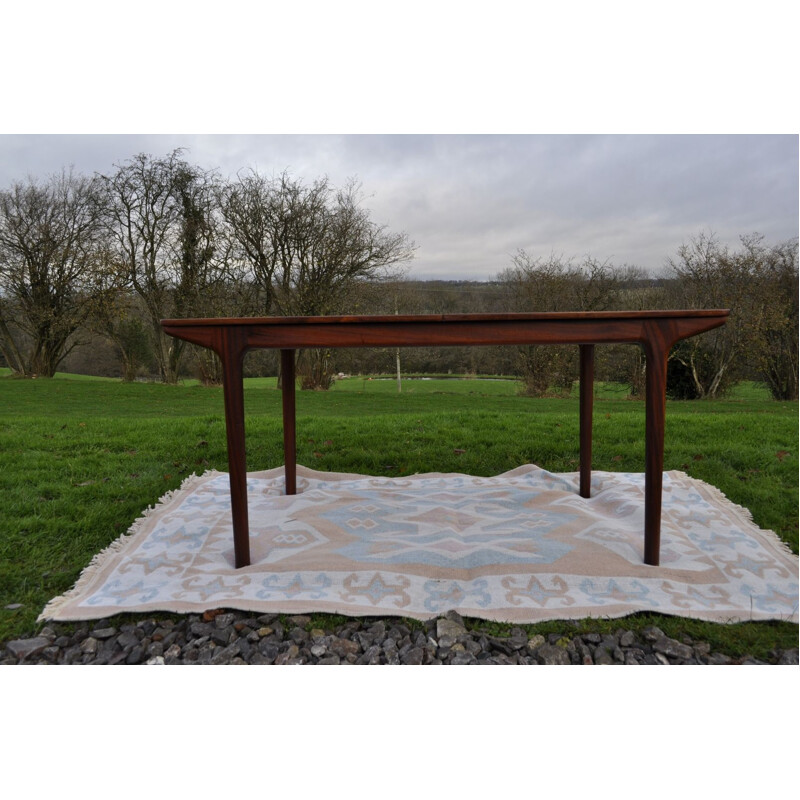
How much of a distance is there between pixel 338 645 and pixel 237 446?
902mm

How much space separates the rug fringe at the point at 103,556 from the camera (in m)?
2.05

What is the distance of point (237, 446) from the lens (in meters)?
2.28

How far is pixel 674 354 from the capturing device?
1320 cm

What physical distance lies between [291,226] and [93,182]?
5691 mm

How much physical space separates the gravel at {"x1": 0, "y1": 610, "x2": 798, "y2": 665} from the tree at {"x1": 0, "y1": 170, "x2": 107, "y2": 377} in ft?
47.6

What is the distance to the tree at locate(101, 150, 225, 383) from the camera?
15102mm

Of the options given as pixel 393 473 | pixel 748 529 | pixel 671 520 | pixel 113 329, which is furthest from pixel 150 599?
pixel 113 329

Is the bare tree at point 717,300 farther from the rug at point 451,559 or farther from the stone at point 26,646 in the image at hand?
the stone at point 26,646

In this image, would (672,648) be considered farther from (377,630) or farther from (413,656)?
(377,630)

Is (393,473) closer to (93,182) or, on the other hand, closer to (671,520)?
(671,520)

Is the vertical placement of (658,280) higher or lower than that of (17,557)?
higher

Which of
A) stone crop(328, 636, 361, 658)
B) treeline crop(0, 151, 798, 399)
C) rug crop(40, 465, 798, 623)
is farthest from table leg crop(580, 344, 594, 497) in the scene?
treeline crop(0, 151, 798, 399)

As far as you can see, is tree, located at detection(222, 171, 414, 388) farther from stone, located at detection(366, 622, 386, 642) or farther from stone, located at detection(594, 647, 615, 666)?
stone, located at detection(594, 647, 615, 666)

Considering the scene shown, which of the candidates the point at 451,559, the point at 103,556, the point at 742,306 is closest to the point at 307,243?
the point at 742,306
